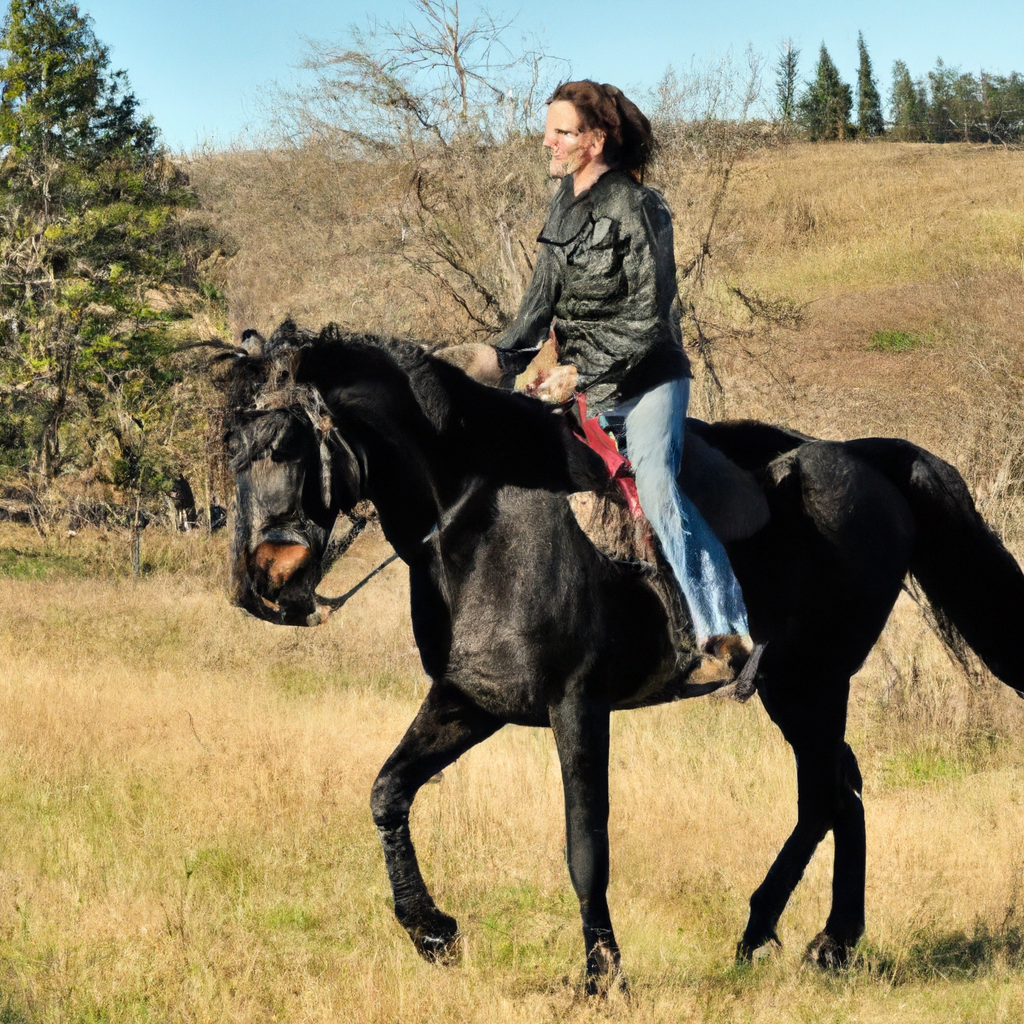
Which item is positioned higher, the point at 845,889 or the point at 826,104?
the point at 826,104

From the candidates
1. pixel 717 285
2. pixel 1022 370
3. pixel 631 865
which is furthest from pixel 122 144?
pixel 631 865

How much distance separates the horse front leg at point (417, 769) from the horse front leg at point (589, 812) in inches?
15.5

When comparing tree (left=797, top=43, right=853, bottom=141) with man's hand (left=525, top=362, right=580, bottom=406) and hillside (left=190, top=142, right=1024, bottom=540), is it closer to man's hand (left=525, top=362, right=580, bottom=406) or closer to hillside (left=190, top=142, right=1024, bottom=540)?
hillside (left=190, top=142, right=1024, bottom=540)

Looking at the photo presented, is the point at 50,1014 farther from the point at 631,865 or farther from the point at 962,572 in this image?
the point at 962,572

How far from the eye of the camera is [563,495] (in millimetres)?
4070

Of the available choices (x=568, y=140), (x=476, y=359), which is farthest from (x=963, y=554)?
(x=568, y=140)

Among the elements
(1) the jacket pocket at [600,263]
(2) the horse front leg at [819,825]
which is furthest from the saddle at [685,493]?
(2) the horse front leg at [819,825]

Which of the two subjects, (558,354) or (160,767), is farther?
(160,767)

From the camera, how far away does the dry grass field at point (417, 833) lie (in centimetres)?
420

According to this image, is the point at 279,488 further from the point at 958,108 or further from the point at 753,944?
the point at 958,108

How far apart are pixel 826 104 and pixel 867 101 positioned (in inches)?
239

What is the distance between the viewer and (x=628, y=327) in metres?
4.16

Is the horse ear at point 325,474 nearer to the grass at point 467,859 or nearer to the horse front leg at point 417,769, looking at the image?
the horse front leg at point 417,769

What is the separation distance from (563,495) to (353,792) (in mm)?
3680
